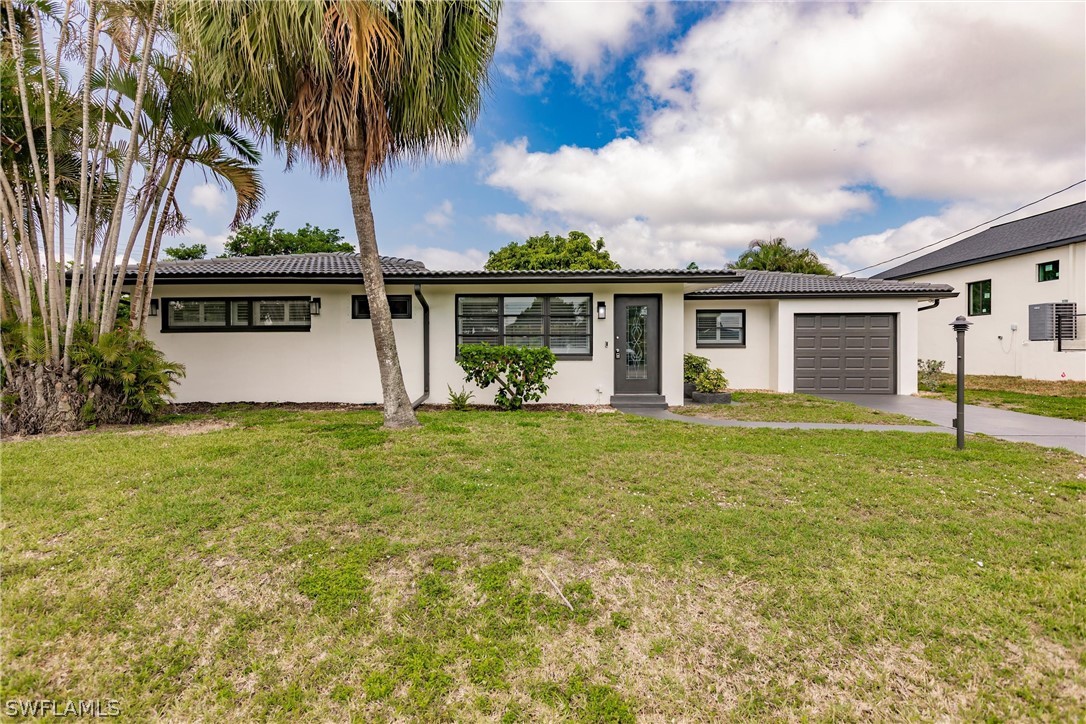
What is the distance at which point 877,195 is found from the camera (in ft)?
58.2

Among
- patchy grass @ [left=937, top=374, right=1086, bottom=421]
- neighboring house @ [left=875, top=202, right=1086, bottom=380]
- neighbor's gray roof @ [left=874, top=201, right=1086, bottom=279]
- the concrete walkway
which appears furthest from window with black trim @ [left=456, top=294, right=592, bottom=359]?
neighbor's gray roof @ [left=874, top=201, right=1086, bottom=279]

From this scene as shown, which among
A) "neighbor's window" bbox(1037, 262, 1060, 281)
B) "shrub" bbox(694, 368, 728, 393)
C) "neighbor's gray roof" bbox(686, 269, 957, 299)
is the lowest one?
"shrub" bbox(694, 368, 728, 393)

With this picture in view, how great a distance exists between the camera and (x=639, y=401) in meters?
9.23

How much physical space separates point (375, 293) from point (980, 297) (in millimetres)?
20588

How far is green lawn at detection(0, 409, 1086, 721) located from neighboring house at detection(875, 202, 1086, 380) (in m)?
12.0

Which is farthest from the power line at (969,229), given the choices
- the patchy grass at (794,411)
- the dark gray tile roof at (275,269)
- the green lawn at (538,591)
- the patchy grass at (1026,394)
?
the dark gray tile roof at (275,269)

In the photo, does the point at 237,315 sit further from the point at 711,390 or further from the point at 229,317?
the point at 711,390

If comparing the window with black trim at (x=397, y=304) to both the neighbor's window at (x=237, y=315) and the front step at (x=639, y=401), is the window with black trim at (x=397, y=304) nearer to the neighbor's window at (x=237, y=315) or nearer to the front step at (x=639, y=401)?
the neighbor's window at (x=237, y=315)

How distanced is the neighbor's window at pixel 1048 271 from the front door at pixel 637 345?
13.8 metres

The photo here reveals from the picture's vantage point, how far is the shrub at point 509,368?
838 centimetres

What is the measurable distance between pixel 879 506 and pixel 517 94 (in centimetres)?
1192

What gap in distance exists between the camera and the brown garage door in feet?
37.0

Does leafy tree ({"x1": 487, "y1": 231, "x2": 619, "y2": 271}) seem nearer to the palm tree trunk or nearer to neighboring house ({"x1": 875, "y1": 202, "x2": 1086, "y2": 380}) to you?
neighboring house ({"x1": 875, "y1": 202, "x2": 1086, "y2": 380})

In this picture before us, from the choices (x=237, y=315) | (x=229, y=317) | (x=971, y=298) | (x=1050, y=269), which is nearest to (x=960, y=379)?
(x=237, y=315)
